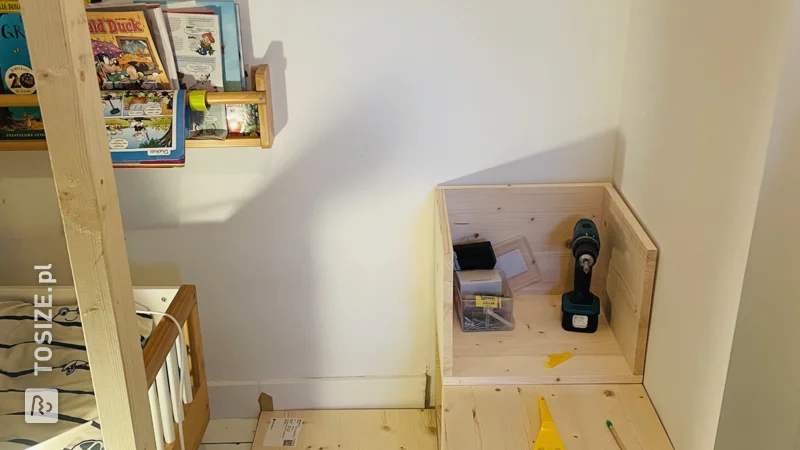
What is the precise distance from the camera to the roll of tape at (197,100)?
1.54 metres

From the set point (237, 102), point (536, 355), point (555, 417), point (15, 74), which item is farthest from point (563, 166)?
point (15, 74)

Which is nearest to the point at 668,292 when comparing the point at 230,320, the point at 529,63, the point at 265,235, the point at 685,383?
the point at 685,383

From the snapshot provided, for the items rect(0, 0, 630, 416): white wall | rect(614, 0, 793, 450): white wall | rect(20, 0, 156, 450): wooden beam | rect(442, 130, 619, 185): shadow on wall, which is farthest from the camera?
rect(442, 130, 619, 185): shadow on wall

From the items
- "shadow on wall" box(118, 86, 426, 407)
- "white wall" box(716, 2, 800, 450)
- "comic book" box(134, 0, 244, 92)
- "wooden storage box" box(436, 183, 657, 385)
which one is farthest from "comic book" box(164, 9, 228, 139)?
"white wall" box(716, 2, 800, 450)

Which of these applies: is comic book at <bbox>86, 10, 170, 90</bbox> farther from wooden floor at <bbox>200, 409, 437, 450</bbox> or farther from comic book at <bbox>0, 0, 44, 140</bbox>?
wooden floor at <bbox>200, 409, 437, 450</bbox>

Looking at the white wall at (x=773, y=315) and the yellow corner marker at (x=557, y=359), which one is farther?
the yellow corner marker at (x=557, y=359)

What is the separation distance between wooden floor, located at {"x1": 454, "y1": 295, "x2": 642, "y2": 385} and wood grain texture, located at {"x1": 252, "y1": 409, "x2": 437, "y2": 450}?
0.41m

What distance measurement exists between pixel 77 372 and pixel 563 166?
1.20m

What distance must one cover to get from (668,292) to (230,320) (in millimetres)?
1132

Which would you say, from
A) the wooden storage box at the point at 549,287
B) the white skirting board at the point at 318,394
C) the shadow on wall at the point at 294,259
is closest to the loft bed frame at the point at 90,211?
the wooden storage box at the point at 549,287

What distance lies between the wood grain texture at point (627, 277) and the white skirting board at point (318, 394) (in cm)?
62

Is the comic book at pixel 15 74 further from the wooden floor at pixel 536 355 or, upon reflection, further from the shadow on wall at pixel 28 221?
the wooden floor at pixel 536 355

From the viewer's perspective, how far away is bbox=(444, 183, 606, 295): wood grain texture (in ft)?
5.58

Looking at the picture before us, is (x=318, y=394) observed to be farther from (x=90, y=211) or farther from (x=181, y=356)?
(x=90, y=211)
